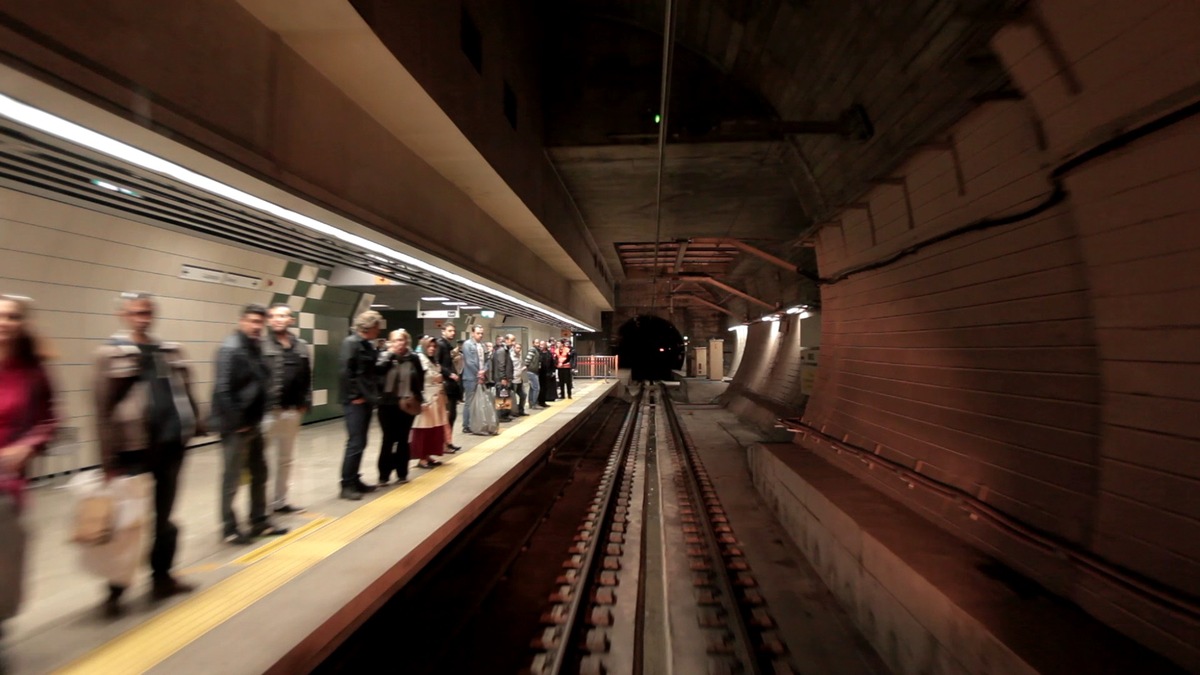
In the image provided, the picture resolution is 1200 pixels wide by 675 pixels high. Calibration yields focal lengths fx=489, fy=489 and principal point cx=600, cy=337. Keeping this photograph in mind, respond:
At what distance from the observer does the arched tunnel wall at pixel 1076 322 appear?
6.66ft

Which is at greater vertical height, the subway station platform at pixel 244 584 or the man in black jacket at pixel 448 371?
the man in black jacket at pixel 448 371

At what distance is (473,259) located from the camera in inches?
257

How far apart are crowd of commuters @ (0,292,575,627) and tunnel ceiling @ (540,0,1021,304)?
427 cm

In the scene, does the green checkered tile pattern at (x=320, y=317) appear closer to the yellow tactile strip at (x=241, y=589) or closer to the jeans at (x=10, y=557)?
the yellow tactile strip at (x=241, y=589)

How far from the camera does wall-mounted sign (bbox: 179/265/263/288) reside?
577cm

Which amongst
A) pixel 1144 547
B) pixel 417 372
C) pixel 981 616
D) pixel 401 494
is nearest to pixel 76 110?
pixel 417 372

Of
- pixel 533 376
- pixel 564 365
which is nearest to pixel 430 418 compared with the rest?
pixel 533 376

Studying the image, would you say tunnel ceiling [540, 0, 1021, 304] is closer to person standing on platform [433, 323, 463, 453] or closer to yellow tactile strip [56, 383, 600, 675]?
person standing on platform [433, 323, 463, 453]

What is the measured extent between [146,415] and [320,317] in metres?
6.76

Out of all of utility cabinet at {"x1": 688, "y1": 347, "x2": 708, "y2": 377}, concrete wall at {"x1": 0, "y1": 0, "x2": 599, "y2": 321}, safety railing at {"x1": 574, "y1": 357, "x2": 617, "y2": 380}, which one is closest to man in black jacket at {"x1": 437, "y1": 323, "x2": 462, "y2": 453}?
concrete wall at {"x1": 0, "y1": 0, "x2": 599, "y2": 321}

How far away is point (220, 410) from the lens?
3.29 m

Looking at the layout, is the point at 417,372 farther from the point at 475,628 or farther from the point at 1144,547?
the point at 1144,547

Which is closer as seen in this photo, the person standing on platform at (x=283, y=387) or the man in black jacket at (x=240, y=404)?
the man in black jacket at (x=240, y=404)

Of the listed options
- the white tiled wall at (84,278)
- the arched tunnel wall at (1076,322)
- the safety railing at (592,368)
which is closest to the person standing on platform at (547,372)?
the white tiled wall at (84,278)
